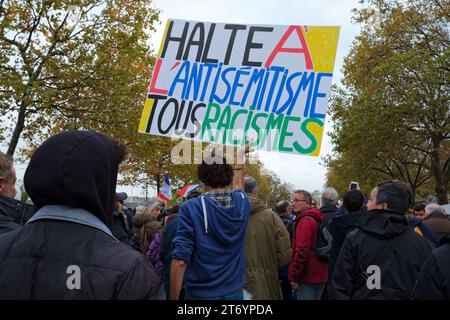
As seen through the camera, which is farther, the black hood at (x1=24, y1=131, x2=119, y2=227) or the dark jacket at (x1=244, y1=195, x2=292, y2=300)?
the dark jacket at (x1=244, y1=195, x2=292, y2=300)

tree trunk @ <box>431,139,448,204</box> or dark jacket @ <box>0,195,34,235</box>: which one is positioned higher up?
tree trunk @ <box>431,139,448,204</box>

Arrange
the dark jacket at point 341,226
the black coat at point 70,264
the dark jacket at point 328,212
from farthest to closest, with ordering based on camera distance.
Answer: the dark jacket at point 328,212 < the dark jacket at point 341,226 < the black coat at point 70,264

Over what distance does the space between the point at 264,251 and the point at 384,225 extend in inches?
63.5

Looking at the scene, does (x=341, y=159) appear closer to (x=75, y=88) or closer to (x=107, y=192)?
(x=75, y=88)

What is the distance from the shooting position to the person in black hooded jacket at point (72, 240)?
1.80m

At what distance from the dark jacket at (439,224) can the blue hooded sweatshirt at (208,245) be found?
3.44 metres

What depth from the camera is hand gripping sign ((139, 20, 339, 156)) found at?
525cm

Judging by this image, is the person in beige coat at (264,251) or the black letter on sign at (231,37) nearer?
the person in beige coat at (264,251)

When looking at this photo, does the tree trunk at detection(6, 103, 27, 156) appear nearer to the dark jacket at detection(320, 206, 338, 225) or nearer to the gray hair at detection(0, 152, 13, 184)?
the dark jacket at detection(320, 206, 338, 225)

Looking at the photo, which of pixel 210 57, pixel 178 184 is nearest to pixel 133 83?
pixel 210 57

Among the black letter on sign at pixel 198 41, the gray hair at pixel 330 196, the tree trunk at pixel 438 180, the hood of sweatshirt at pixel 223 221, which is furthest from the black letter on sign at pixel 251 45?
the tree trunk at pixel 438 180

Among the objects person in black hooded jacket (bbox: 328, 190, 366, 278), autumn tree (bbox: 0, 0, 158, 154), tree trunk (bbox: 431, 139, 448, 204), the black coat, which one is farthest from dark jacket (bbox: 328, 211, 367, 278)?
tree trunk (bbox: 431, 139, 448, 204)

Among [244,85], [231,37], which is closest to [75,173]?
[244,85]

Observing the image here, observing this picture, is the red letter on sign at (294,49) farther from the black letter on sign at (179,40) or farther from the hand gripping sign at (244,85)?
the black letter on sign at (179,40)
